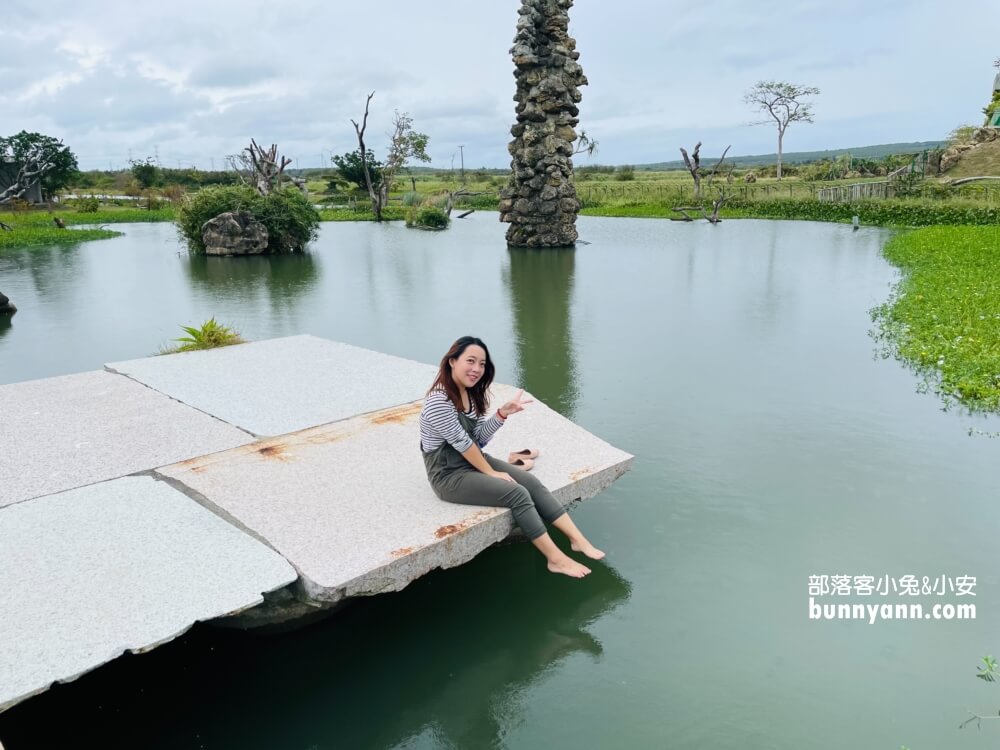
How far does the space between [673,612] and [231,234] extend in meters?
17.2

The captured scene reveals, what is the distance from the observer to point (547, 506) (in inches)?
143

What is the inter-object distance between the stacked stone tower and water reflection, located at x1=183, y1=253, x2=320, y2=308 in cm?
554

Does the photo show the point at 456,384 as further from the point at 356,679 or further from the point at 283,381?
the point at 283,381

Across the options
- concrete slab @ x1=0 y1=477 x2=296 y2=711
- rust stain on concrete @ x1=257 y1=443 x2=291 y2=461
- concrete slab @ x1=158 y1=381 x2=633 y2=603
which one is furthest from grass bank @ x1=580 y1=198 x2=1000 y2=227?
concrete slab @ x1=0 y1=477 x2=296 y2=711

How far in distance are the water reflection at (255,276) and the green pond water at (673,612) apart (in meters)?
3.85

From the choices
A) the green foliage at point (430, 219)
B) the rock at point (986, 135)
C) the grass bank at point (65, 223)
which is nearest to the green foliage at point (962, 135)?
the rock at point (986, 135)

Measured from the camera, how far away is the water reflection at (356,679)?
2.79 meters

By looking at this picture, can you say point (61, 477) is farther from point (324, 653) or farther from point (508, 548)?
point (508, 548)

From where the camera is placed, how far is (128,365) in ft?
21.0

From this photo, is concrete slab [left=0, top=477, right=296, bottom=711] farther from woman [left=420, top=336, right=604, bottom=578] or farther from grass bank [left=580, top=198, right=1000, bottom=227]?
grass bank [left=580, top=198, right=1000, bottom=227]

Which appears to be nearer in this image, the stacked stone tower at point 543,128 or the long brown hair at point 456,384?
the long brown hair at point 456,384

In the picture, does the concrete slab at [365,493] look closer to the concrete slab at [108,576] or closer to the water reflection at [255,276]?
the concrete slab at [108,576]

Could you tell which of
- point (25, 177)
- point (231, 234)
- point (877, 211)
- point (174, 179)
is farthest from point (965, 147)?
point (174, 179)

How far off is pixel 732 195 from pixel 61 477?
30937 mm
